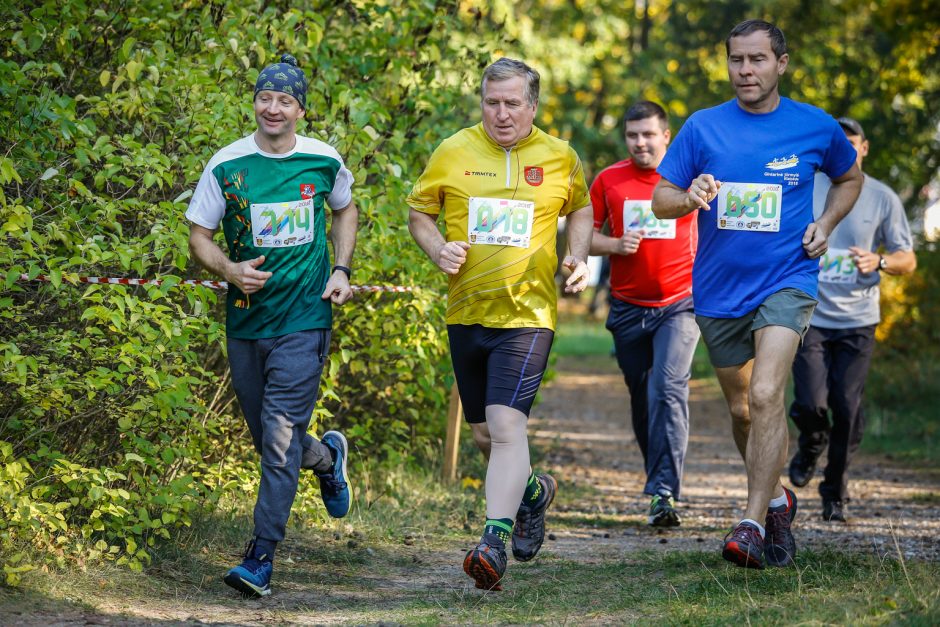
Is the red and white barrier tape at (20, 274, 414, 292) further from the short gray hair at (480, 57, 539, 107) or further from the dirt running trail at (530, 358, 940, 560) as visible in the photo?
the dirt running trail at (530, 358, 940, 560)

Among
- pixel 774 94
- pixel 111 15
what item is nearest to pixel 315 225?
pixel 111 15

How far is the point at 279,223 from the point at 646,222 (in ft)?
9.82

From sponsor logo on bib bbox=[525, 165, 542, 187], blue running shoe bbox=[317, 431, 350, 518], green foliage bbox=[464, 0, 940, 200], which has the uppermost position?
green foliage bbox=[464, 0, 940, 200]

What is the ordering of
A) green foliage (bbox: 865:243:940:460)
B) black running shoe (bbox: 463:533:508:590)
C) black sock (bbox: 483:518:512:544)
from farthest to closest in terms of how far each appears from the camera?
green foliage (bbox: 865:243:940:460) < black sock (bbox: 483:518:512:544) < black running shoe (bbox: 463:533:508:590)

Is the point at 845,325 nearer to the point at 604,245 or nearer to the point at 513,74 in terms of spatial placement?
the point at 604,245

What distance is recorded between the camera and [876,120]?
19.0 metres

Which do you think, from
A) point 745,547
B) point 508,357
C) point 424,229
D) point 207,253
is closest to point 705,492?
point 745,547

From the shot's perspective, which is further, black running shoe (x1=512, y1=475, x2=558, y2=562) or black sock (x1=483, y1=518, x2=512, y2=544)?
black running shoe (x1=512, y1=475, x2=558, y2=562)

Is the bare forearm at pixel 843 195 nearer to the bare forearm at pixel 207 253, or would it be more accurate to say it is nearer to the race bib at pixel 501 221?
the race bib at pixel 501 221

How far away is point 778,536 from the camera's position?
18.5 ft

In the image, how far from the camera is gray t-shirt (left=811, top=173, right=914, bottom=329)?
7.73 metres

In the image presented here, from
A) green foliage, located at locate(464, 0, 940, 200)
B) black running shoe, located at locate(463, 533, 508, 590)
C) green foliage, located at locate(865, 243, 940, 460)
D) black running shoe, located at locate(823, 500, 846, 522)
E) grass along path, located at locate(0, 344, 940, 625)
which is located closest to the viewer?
grass along path, located at locate(0, 344, 940, 625)

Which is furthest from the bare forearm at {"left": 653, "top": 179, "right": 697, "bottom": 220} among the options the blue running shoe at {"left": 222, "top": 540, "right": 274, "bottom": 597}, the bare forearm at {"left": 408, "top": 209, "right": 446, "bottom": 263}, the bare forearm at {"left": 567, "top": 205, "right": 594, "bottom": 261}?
the blue running shoe at {"left": 222, "top": 540, "right": 274, "bottom": 597}

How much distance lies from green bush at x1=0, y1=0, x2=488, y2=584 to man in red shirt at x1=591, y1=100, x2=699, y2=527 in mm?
1207
